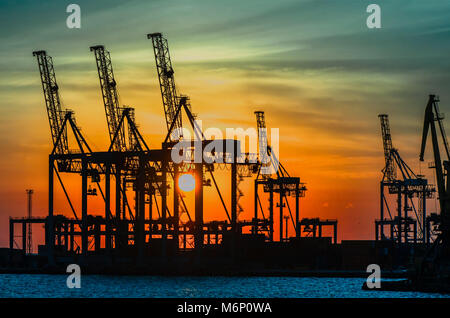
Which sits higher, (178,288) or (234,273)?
(178,288)

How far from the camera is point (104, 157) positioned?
10462cm

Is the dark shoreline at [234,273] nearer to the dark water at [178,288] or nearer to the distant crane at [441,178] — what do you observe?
the dark water at [178,288]

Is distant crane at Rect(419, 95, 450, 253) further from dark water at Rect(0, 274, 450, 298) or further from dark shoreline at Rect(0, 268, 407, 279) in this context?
dark shoreline at Rect(0, 268, 407, 279)

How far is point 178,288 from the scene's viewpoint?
78875mm

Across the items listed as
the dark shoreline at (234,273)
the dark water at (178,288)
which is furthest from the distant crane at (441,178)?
the dark shoreline at (234,273)

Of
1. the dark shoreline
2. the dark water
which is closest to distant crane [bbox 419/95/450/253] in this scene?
the dark water

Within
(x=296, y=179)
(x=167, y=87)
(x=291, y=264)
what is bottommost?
(x=291, y=264)

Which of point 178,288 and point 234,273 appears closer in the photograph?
point 178,288

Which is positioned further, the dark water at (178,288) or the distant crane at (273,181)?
the distant crane at (273,181)

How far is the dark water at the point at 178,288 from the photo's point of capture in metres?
70.9

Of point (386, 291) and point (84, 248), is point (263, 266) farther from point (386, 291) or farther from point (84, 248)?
point (386, 291)

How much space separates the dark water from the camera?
233ft

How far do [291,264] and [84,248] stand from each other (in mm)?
29318

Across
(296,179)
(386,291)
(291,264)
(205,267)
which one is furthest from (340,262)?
(386,291)
